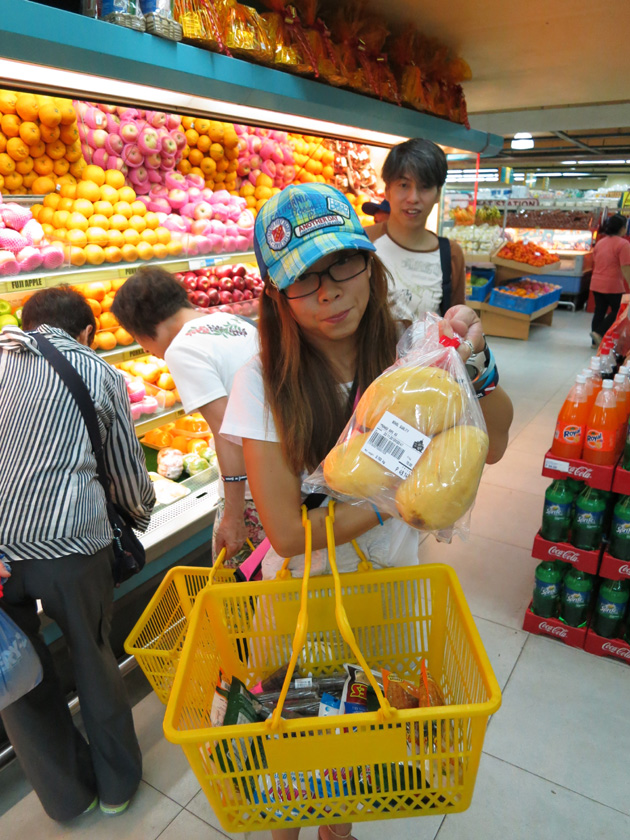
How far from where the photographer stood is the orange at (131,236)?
2510 mm

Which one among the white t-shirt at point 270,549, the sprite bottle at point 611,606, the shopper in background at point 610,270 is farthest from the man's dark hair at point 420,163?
the shopper in background at point 610,270

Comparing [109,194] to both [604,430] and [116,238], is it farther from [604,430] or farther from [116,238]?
[604,430]

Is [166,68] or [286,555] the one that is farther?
[166,68]

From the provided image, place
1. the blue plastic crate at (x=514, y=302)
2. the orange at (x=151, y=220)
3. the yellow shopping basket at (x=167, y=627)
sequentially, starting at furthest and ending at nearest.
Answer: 1. the blue plastic crate at (x=514, y=302)
2. the orange at (x=151, y=220)
3. the yellow shopping basket at (x=167, y=627)

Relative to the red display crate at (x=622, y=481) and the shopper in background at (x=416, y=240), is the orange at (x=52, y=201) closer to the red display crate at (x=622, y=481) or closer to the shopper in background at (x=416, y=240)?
the shopper in background at (x=416, y=240)

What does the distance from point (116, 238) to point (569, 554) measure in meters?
2.49

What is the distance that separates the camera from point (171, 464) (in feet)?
9.26

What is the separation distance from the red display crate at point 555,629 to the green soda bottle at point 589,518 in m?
0.40

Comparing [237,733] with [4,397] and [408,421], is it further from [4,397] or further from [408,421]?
[4,397]

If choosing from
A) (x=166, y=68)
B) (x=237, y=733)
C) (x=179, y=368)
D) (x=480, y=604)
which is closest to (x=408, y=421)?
(x=237, y=733)

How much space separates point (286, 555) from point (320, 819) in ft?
1.45

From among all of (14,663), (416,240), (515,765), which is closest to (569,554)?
(515,765)

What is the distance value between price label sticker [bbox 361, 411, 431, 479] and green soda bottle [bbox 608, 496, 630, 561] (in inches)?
74.6

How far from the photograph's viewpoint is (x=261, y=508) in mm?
1114
